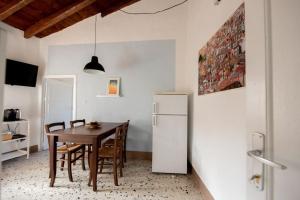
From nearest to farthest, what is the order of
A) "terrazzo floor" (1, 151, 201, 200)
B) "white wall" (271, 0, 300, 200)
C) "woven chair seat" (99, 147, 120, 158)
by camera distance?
"white wall" (271, 0, 300, 200)
"terrazzo floor" (1, 151, 201, 200)
"woven chair seat" (99, 147, 120, 158)

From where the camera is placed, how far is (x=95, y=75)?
4.28m

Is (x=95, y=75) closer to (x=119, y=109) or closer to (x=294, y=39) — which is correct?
(x=119, y=109)

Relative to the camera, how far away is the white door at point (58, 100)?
4.58 m

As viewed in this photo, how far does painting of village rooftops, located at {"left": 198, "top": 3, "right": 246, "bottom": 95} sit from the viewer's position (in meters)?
1.41

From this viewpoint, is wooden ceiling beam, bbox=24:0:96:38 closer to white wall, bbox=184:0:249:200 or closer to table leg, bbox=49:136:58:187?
white wall, bbox=184:0:249:200

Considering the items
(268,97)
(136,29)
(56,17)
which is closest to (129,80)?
(136,29)

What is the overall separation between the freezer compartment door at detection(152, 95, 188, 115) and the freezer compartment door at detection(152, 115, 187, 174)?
9 cm

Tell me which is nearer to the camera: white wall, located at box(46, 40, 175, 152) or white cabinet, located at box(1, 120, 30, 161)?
white cabinet, located at box(1, 120, 30, 161)

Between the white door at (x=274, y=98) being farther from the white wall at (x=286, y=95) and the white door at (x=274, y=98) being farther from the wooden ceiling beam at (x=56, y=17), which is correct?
the wooden ceiling beam at (x=56, y=17)

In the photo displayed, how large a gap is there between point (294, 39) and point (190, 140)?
118 inches

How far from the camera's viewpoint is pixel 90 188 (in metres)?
2.56

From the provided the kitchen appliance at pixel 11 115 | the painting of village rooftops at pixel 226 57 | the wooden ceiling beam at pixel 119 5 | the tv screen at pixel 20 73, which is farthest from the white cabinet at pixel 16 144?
the painting of village rooftops at pixel 226 57

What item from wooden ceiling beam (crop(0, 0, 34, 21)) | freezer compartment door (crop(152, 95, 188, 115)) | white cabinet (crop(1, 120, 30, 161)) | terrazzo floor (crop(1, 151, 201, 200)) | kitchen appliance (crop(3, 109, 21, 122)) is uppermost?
wooden ceiling beam (crop(0, 0, 34, 21))

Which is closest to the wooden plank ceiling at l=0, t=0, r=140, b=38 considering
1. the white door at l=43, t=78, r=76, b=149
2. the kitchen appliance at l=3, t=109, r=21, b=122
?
the white door at l=43, t=78, r=76, b=149
